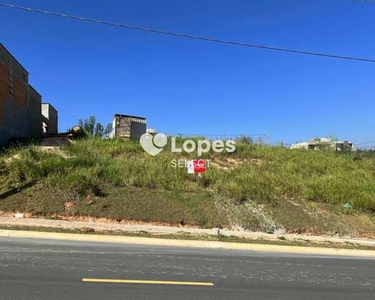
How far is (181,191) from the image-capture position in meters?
18.7

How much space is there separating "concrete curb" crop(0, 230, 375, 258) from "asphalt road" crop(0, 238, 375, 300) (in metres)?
1.46

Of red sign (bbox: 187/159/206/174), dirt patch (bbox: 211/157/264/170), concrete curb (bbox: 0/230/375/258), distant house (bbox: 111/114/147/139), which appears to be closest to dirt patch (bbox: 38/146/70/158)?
distant house (bbox: 111/114/147/139)

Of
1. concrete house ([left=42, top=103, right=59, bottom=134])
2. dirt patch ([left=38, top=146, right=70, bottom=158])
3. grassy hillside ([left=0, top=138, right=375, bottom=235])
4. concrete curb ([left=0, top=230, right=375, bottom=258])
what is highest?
concrete house ([left=42, top=103, right=59, bottom=134])

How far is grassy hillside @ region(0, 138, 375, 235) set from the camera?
1656 centimetres

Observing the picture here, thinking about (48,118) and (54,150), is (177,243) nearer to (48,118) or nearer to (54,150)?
(54,150)

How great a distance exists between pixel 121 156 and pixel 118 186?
514 centimetres

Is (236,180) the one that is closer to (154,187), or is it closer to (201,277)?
(154,187)

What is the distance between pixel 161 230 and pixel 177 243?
7.09ft

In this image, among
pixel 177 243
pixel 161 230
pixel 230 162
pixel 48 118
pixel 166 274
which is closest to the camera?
pixel 166 274

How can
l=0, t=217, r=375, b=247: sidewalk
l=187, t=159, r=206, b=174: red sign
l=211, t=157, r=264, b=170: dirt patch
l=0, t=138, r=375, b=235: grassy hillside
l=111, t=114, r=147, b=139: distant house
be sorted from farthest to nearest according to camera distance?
l=111, t=114, r=147, b=139: distant house → l=211, t=157, r=264, b=170: dirt patch → l=187, t=159, r=206, b=174: red sign → l=0, t=138, r=375, b=235: grassy hillside → l=0, t=217, r=375, b=247: sidewalk

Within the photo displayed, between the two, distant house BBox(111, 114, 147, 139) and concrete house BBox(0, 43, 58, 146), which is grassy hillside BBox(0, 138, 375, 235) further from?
distant house BBox(111, 114, 147, 139)

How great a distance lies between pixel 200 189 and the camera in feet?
63.1

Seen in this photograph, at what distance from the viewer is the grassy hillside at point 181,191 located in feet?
54.3

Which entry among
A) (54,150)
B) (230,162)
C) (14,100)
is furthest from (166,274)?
(14,100)
